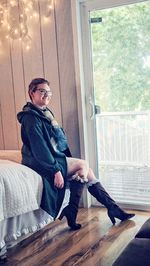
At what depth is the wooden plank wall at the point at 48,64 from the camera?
325 centimetres

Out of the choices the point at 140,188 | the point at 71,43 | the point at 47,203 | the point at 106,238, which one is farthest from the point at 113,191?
the point at 71,43

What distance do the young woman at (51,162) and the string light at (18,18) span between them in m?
0.83

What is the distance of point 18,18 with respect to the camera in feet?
11.2

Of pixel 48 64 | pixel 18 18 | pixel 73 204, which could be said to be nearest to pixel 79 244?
pixel 73 204

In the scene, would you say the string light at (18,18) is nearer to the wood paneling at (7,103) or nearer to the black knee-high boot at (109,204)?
the wood paneling at (7,103)

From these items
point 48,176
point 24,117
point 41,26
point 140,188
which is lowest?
point 140,188

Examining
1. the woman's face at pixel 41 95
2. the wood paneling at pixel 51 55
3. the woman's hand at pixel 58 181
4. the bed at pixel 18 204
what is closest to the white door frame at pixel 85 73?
the wood paneling at pixel 51 55

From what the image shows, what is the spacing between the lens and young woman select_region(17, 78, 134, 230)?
8.64ft

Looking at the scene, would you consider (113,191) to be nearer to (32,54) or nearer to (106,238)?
(106,238)

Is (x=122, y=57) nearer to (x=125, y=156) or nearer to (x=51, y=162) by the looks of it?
(x=125, y=156)

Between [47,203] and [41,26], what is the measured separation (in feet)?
5.69

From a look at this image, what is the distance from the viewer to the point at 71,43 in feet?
10.6

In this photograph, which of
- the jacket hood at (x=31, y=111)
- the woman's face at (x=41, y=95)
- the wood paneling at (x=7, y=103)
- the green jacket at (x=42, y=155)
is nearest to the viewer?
the green jacket at (x=42, y=155)

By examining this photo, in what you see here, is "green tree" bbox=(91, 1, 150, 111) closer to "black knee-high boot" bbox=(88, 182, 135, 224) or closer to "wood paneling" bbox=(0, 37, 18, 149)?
"black knee-high boot" bbox=(88, 182, 135, 224)
